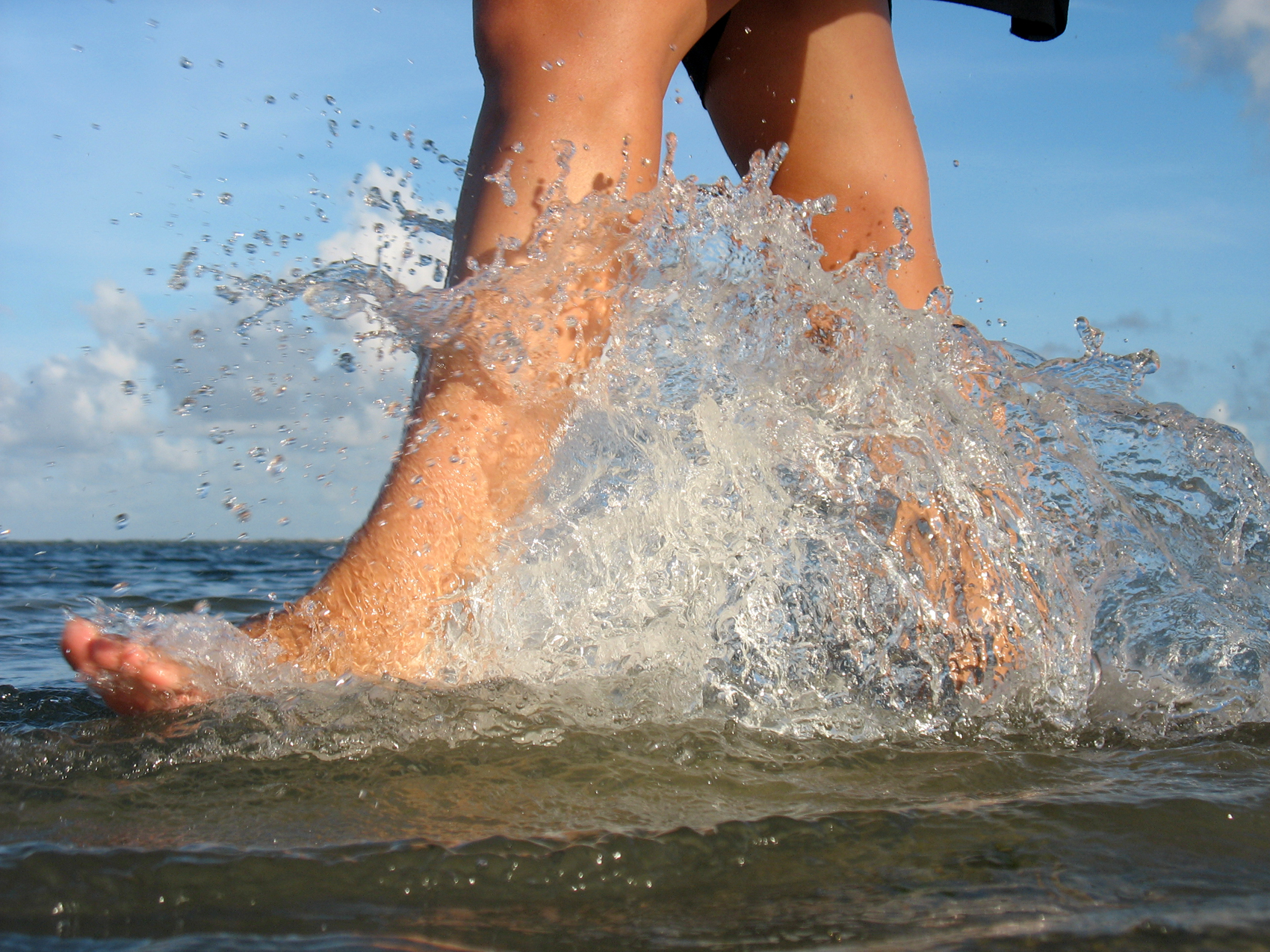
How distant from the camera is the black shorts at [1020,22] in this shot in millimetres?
1488

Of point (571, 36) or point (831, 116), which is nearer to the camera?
point (571, 36)

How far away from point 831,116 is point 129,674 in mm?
1240

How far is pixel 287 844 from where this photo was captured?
2.13 feet

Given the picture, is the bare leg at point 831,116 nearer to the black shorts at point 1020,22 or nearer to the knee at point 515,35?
the black shorts at point 1020,22

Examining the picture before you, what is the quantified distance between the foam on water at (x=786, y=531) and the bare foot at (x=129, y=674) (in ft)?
0.09

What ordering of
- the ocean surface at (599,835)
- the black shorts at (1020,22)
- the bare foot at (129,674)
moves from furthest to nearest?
the black shorts at (1020,22)
the bare foot at (129,674)
the ocean surface at (599,835)

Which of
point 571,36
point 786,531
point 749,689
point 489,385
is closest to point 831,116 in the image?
point 571,36

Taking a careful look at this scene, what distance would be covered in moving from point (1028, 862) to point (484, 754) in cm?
45

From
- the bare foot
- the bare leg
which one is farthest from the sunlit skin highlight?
the bare leg

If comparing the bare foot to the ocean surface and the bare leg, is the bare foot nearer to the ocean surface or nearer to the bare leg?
the ocean surface

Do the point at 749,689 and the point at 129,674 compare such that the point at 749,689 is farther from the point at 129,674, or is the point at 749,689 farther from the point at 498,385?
the point at 129,674

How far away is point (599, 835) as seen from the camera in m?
0.67

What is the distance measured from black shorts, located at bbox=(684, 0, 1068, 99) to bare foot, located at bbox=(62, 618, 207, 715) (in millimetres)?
1108

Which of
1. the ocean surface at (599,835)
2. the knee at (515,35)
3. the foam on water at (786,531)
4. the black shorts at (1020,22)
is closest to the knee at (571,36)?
the knee at (515,35)
